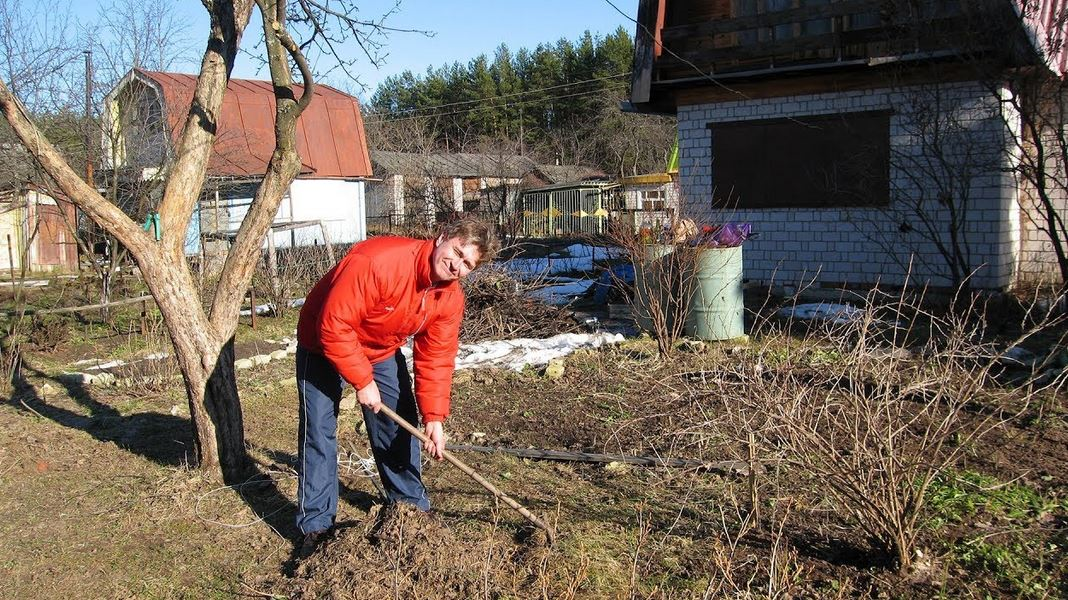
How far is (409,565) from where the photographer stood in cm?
354

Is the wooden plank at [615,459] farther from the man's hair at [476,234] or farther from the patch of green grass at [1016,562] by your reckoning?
the man's hair at [476,234]

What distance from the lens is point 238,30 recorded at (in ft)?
17.0

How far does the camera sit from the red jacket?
142 inches

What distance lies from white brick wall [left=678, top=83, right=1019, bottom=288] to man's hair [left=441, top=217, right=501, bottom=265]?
548cm

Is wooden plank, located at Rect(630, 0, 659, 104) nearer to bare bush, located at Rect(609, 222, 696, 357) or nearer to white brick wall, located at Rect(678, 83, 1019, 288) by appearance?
white brick wall, located at Rect(678, 83, 1019, 288)

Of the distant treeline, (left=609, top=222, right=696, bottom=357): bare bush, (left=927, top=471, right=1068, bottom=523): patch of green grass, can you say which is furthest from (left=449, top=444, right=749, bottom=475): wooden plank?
the distant treeline

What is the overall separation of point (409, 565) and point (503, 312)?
20.2 feet

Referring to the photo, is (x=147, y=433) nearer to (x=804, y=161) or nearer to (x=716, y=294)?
(x=716, y=294)

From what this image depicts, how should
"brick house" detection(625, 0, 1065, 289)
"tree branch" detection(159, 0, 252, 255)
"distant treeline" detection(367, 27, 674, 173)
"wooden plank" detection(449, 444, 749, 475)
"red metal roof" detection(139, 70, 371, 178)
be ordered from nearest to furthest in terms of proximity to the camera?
"wooden plank" detection(449, 444, 749, 475) < "tree branch" detection(159, 0, 252, 255) < "brick house" detection(625, 0, 1065, 289) < "red metal roof" detection(139, 70, 371, 178) < "distant treeline" detection(367, 27, 674, 173)

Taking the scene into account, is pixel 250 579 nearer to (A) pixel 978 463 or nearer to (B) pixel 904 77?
(A) pixel 978 463

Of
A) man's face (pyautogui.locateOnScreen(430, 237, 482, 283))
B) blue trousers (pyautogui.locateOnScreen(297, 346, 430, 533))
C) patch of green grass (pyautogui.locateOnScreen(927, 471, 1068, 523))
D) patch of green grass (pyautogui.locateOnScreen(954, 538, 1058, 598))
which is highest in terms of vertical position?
man's face (pyautogui.locateOnScreen(430, 237, 482, 283))

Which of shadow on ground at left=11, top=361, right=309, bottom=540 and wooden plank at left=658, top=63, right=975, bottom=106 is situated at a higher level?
wooden plank at left=658, top=63, right=975, bottom=106

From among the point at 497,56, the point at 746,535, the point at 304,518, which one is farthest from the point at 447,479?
the point at 497,56

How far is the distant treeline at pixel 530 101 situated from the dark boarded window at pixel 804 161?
105 feet
